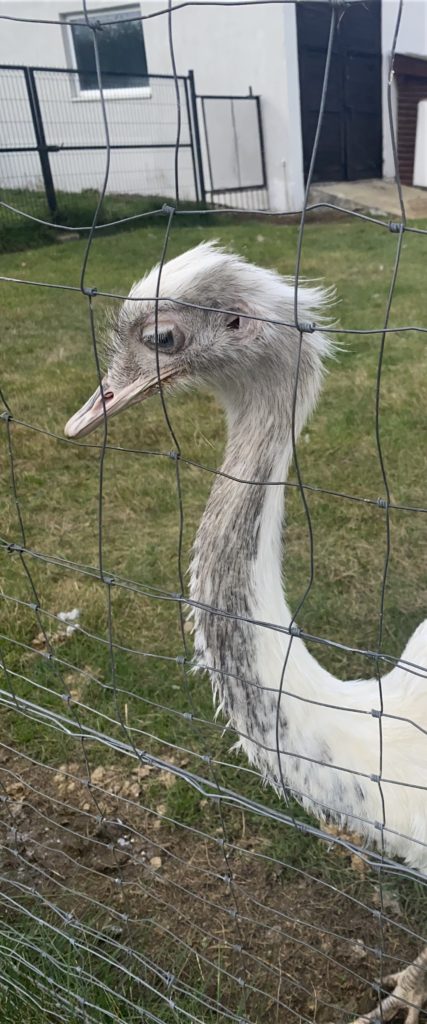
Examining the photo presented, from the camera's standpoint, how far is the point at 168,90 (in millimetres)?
10992

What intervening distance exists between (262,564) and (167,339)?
Result: 0.45m

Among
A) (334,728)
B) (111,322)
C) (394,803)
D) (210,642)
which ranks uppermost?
(111,322)

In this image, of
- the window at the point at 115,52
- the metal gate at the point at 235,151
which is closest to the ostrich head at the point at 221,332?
the metal gate at the point at 235,151

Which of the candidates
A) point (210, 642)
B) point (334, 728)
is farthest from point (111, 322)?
point (334, 728)

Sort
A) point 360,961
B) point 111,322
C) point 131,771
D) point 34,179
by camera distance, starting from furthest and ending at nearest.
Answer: point 34,179 → point 131,771 → point 360,961 → point 111,322

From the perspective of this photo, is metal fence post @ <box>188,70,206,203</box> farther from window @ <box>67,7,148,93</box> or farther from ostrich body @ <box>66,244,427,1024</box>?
ostrich body @ <box>66,244,427,1024</box>

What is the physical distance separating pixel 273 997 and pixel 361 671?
3.61 feet

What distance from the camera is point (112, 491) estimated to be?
12.5 feet

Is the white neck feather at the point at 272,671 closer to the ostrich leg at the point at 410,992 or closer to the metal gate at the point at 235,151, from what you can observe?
the ostrich leg at the point at 410,992

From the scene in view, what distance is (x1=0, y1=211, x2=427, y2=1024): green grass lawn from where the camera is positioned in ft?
7.86

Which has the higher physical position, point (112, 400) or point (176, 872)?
point (112, 400)

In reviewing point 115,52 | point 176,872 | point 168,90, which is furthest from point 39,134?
point 176,872

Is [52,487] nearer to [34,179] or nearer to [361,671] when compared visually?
[361,671]

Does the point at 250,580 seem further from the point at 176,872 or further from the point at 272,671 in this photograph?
the point at 176,872
